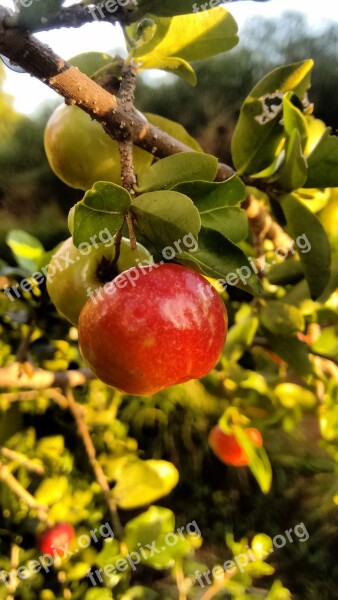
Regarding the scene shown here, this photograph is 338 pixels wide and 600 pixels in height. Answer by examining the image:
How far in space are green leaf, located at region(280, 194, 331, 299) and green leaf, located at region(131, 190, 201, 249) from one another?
20cm

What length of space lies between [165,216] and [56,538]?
975 mm

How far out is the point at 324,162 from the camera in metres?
0.48

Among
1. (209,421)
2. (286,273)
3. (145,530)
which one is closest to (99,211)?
(286,273)

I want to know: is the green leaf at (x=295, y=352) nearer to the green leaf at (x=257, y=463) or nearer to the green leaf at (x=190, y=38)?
the green leaf at (x=257, y=463)

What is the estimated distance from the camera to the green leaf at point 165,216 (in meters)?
0.30

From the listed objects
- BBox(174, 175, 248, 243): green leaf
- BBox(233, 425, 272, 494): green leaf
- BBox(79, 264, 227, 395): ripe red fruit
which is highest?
BBox(174, 175, 248, 243): green leaf

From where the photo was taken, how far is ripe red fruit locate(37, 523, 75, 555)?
3.53 ft

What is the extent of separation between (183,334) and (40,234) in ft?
4.40

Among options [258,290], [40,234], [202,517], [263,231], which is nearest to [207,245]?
[258,290]

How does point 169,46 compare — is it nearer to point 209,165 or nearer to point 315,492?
point 209,165

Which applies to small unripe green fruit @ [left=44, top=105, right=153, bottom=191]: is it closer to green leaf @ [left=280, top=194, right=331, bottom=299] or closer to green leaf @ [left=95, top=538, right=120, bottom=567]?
green leaf @ [left=280, top=194, right=331, bottom=299]

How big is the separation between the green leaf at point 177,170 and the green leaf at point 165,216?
29 millimetres

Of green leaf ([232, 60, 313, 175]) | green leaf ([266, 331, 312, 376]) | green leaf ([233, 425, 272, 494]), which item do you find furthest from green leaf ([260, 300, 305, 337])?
green leaf ([232, 60, 313, 175])

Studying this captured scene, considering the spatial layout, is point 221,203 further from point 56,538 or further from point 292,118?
point 56,538
